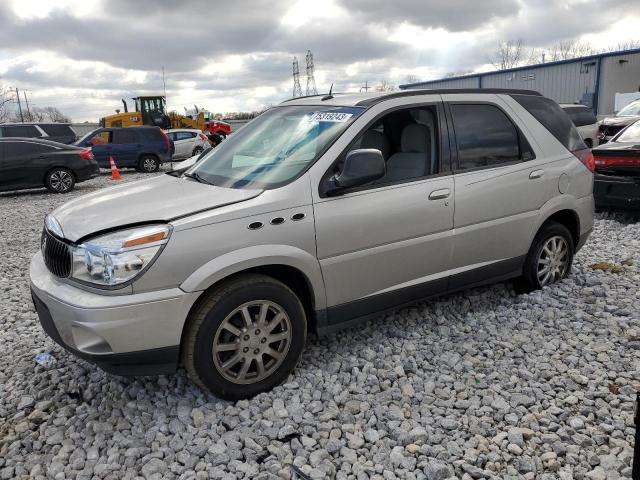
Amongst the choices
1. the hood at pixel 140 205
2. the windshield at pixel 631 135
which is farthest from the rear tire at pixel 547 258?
the windshield at pixel 631 135

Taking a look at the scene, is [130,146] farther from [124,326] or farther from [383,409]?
[383,409]

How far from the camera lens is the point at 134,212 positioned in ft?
10.1

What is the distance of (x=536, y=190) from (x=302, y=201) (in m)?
2.23

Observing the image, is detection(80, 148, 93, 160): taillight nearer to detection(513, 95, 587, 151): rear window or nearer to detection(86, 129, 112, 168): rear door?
detection(86, 129, 112, 168): rear door

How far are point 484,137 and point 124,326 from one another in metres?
2.99

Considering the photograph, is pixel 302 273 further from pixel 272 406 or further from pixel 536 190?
pixel 536 190

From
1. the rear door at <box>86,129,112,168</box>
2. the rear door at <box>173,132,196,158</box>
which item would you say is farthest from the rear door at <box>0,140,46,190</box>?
the rear door at <box>173,132,196,158</box>

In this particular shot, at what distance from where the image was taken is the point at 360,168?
326 cm

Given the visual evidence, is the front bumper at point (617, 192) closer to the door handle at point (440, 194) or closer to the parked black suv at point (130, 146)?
the door handle at point (440, 194)

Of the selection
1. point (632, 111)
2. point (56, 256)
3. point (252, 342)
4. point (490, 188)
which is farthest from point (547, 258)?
point (632, 111)

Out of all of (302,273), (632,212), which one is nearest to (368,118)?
(302,273)

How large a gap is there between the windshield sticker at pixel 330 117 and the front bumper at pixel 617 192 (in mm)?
5542

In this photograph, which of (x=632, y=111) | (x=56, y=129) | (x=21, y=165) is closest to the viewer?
(x=21, y=165)

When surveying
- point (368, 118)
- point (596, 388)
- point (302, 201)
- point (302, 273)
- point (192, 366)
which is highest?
point (368, 118)
